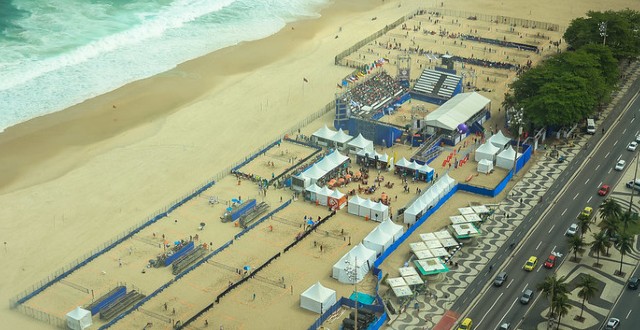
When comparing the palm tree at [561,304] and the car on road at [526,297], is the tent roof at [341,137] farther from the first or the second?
the palm tree at [561,304]

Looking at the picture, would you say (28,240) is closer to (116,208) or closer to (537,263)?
(116,208)

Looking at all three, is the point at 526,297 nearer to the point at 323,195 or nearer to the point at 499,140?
the point at 323,195

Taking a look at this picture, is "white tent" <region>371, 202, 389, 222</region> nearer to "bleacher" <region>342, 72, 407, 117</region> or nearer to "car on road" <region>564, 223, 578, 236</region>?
"car on road" <region>564, 223, 578, 236</region>

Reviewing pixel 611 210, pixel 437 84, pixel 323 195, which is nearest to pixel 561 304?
pixel 611 210

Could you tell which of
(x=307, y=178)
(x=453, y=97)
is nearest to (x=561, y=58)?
(x=453, y=97)

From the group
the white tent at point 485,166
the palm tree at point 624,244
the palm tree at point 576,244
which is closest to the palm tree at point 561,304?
the palm tree at point 576,244

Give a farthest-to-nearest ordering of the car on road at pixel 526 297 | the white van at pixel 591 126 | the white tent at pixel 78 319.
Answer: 1. the white van at pixel 591 126
2. the car on road at pixel 526 297
3. the white tent at pixel 78 319
